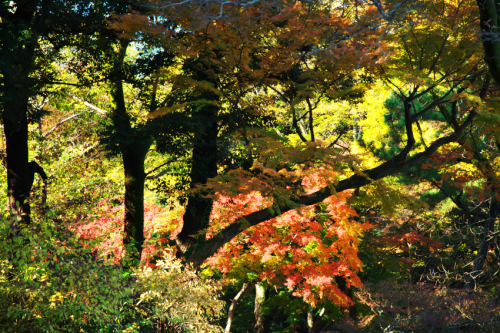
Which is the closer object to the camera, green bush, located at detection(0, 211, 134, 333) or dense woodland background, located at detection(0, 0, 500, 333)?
green bush, located at detection(0, 211, 134, 333)

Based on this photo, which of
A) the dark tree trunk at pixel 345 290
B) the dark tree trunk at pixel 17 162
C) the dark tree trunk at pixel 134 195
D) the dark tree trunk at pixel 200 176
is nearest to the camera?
the dark tree trunk at pixel 17 162

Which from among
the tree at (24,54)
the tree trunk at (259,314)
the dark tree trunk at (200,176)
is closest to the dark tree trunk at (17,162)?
the tree at (24,54)

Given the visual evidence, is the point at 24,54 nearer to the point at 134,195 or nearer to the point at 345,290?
the point at 134,195

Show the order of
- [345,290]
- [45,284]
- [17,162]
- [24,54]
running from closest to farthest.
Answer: [45,284] < [24,54] < [17,162] < [345,290]

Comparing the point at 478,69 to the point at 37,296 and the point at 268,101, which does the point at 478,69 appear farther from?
the point at 37,296

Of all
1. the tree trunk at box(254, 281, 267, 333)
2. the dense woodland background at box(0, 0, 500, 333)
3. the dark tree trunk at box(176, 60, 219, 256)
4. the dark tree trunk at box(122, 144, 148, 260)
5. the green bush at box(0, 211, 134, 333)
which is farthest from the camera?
the tree trunk at box(254, 281, 267, 333)

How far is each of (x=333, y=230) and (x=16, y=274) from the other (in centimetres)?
615

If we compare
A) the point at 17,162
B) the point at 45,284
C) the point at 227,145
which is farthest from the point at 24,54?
the point at 227,145

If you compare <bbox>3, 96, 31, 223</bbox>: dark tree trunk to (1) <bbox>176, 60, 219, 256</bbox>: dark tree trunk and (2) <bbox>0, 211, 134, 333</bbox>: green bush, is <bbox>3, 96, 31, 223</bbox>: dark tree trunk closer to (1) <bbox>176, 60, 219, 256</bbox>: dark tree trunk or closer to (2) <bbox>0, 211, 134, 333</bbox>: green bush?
(2) <bbox>0, 211, 134, 333</bbox>: green bush

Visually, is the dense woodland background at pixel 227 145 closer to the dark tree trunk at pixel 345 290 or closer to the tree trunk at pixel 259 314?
the dark tree trunk at pixel 345 290

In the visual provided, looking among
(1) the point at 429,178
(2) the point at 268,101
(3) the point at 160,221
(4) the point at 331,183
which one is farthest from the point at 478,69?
(3) the point at 160,221

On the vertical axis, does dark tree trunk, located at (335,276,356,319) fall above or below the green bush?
below

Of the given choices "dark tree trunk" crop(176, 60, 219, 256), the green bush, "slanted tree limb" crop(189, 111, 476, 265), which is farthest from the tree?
"slanted tree limb" crop(189, 111, 476, 265)

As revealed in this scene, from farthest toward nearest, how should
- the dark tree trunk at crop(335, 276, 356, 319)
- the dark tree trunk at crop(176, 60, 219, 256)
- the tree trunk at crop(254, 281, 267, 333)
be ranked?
the tree trunk at crop(254, 281, 267, 333)
the dark tree trunk at crop(335, 276, 356, 319)
the dark tree trunk at crop(176, 60, 219, 256)
